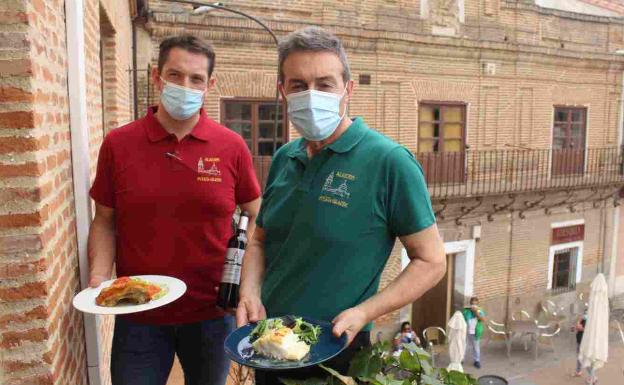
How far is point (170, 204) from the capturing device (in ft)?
8.66

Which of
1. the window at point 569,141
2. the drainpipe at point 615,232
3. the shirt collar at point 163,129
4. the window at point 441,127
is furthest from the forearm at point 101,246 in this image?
the drainpipe at point 615,232

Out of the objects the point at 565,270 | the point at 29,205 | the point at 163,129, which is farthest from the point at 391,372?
the point at 565,270

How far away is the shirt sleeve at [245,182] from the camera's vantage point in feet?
9.55

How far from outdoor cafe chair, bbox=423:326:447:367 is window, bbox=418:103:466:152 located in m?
4.23

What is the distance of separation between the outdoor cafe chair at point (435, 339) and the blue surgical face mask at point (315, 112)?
1132 centimetres

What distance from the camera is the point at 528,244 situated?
1554 cm

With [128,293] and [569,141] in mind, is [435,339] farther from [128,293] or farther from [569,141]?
[128,293]

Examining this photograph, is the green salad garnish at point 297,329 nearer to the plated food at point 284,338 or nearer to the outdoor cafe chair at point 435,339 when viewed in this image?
the plated food at point 284,338

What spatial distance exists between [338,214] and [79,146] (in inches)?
52.7

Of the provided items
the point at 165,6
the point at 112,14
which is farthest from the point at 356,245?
the point at 165,6

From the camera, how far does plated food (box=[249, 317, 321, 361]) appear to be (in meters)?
1.97

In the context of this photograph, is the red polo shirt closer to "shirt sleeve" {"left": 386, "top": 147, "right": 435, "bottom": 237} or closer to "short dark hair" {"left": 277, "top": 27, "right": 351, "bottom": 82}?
"short dark hair" {"left": 277, "top": 27, "right": 351, "bottom": 82}

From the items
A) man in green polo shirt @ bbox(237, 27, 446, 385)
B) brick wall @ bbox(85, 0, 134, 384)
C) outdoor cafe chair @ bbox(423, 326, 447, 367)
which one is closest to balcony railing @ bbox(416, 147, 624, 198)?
outdoor cafe chair @ bbox(423, 326, 447, 367)

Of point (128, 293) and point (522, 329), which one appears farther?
point (522, 329)
